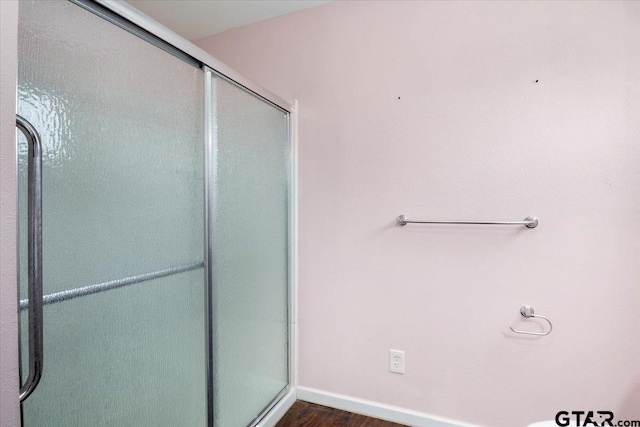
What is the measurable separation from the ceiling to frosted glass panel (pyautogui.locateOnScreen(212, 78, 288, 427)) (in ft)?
1.97

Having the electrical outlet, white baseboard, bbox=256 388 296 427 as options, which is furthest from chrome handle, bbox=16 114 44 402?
the electrical outlet

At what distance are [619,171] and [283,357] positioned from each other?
5.88 ft

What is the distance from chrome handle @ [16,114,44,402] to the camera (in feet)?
2.31

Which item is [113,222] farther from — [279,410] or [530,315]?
[530,315]

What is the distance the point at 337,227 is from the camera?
187cm

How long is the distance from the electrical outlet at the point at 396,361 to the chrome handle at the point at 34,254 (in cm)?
148

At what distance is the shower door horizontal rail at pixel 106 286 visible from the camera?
837 mm

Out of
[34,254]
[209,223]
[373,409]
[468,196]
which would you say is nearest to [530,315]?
[468,196]

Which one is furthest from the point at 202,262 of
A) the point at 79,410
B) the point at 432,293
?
the point at 432,293

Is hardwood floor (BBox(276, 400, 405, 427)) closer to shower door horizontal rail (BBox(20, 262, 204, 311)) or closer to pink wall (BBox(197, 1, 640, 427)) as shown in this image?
pink wall (BBox(197, 1, 640, 427))

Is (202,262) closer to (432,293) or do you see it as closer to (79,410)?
(79,410)

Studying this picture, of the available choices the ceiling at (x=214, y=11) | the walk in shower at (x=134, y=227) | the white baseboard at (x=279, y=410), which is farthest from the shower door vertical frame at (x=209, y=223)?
the ceiling at (x=214, y=11)

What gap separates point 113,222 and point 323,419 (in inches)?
56.8

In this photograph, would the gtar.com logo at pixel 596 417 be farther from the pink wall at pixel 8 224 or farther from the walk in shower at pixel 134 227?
the pink wall at pixel 8 224
